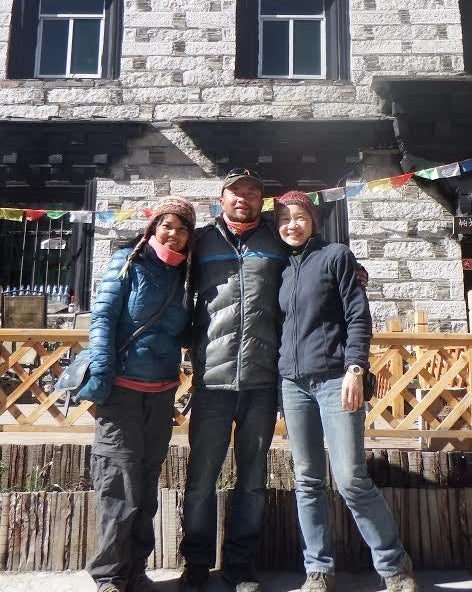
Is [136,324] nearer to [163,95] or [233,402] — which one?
[233,402]

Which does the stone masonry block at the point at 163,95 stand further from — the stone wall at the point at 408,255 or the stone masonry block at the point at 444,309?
the stone masonry block at the point at 444,309

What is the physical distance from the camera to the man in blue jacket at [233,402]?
2455mm

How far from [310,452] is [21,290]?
19.6 ft

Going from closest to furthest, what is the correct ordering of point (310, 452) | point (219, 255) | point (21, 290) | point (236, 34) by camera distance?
1. point (310, 452)
2. point (219, 255)
3. point (21, 290)
4. point (236, 34)

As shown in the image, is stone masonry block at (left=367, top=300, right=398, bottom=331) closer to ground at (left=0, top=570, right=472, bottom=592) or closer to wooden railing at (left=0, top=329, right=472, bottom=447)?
wooden railing at (left=0, top=329, right=472, bottom=447)

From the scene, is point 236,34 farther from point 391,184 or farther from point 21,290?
point 21,290

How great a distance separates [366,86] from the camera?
7.42 meters

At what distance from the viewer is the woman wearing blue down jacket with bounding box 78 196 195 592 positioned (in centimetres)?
230

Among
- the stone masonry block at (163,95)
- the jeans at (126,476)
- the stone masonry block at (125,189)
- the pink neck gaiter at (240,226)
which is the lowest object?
the jeans at (126,476)

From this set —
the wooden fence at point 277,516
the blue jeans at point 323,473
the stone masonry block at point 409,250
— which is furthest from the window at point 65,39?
the blue jeans at point 323,473

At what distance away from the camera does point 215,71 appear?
7500 millimetres

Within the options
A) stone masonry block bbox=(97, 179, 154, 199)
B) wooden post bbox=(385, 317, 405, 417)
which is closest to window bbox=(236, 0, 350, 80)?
stone masonry block bbox=(97, 179, 154, 199)

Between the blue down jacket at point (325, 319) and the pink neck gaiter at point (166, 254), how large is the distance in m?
0.59

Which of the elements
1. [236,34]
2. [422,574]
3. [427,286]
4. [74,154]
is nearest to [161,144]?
[74,154]
